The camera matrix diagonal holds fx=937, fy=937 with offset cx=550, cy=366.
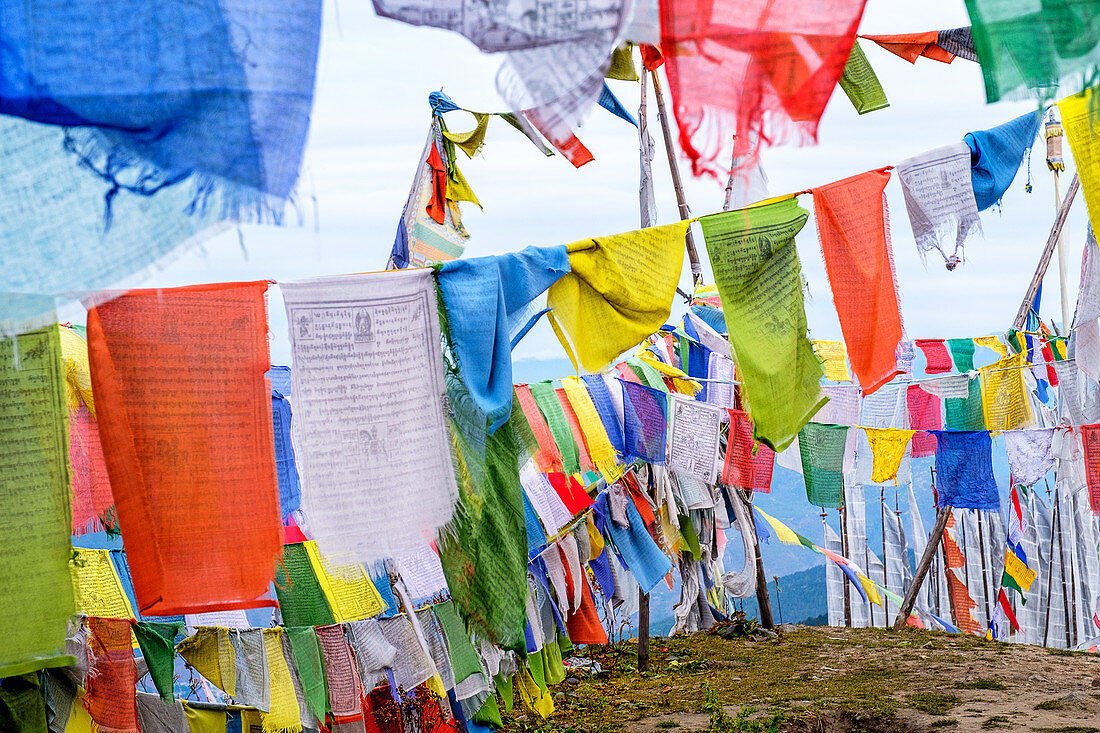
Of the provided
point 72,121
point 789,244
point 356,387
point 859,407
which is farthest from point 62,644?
point 859,407

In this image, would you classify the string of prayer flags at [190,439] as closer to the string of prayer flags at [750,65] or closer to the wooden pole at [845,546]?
the string of prayer flags at [750,65]

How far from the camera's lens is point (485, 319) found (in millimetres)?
2988

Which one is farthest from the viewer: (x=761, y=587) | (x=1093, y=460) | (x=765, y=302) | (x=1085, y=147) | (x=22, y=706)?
(x=761, y=587)

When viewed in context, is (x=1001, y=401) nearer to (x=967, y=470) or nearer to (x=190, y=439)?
(x=967, y=470)

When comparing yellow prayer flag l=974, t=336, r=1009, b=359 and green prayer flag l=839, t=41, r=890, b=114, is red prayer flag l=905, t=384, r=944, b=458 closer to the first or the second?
yellow prayer flag l=974, t=336, r=1009, b=359

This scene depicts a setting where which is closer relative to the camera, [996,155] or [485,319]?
[485,319]

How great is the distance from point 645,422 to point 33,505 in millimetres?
4315

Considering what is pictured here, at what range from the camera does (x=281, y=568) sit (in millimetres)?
4215

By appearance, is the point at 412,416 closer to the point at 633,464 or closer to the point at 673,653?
the point at 633,464

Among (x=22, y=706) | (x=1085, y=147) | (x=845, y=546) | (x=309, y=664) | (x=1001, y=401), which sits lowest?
(x=845, y=546)

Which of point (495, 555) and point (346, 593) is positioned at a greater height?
point (495, 555)

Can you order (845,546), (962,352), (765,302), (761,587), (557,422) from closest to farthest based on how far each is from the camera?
1. (765,302)
2. (557,422)
3. (761,587)
4. (962,352)
5. (845,546)

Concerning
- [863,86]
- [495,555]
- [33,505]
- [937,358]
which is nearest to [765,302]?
[863,86]

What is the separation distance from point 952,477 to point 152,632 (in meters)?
5.61
